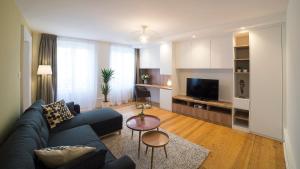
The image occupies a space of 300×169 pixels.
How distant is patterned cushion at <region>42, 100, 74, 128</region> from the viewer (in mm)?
2521

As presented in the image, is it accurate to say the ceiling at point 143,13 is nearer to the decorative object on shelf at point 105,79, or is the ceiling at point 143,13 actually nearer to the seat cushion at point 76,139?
the decorative object on shelf at point 105,79

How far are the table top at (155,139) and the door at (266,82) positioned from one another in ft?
7.44

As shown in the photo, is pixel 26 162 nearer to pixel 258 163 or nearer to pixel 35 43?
pixel 258 163

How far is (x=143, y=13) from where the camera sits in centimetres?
274

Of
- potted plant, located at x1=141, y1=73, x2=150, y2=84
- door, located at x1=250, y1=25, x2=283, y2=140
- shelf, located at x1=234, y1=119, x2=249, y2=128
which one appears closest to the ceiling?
door, located at x1=250, y1=25, x2=283, y2=140

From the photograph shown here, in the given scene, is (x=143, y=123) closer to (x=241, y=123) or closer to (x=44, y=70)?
(x=241, y=123)

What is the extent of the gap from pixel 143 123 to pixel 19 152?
5.85 ft

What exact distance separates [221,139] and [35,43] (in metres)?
5.34

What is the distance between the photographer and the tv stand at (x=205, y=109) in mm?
3780

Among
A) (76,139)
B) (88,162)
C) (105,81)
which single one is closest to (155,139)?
(76,139)

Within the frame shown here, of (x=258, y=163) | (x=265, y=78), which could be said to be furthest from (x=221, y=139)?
(x=265, y=78)

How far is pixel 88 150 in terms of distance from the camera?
4.50 feet

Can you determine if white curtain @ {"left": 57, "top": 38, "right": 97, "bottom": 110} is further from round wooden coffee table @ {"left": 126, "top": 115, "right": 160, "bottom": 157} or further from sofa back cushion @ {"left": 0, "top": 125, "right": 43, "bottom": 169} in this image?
sofa back cushion @ {"left": 0, "top": 125, "right": 43, "bottom": 169}

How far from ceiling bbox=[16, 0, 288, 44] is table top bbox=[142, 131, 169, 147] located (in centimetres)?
213
